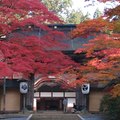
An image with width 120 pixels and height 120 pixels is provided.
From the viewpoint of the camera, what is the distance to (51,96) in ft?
107

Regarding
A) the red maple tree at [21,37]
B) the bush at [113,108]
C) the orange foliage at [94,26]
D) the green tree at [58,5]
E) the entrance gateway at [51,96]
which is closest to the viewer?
the orange foliage at [94,26]

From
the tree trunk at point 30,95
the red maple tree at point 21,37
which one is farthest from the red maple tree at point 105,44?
the tree trunk at point 30,95

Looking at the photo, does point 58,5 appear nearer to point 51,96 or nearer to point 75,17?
point 75,17

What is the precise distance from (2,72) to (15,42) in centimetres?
264

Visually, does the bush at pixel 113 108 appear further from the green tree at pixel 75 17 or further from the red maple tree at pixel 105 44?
the green tree at pixel 75 17

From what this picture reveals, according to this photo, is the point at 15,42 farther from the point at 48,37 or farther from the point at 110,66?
the point at 110,66

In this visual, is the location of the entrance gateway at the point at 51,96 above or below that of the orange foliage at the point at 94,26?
below

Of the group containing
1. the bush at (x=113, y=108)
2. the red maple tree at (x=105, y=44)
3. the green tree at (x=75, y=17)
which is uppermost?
the green tree at (x=75, y=17)

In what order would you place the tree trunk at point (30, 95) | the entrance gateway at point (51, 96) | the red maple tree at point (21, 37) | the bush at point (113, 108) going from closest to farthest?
the red maple tree at point (21, 37)
the bush at point (113, 108)
the tree trunk at point (30, 95)
the entrance gateway at point (51, 96)

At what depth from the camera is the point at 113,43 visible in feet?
37.9

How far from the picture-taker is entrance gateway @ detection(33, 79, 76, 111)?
3125 cm

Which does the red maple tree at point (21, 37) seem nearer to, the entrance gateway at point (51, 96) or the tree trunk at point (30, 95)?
the tree trunk at point (30, 95)

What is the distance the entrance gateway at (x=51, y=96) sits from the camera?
31250 mm

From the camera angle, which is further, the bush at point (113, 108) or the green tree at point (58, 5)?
the green tree at point (58, 5)
